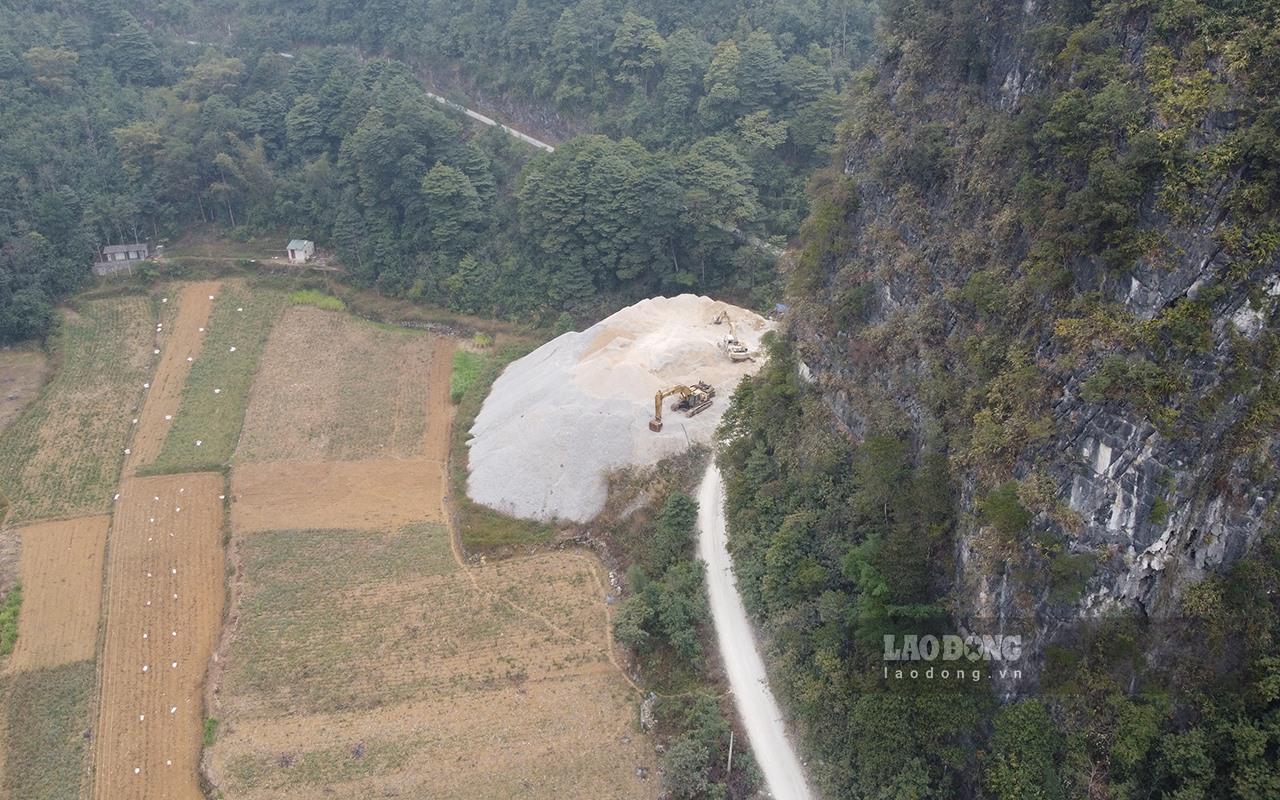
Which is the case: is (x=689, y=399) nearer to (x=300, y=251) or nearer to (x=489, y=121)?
(x=300, y=251)

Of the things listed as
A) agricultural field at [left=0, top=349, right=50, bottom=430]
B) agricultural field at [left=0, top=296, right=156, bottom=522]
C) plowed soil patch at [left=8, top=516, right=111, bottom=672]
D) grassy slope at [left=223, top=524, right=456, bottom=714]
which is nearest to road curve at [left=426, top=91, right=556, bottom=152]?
agricultural field at [left=0, top=296, right=156, bottom=522]

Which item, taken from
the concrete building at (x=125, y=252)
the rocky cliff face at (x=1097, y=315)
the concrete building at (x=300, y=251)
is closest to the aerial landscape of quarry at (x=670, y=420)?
the rocky cliff face at (x=1097, y=315)

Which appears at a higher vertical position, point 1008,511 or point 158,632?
A: point 1008,511

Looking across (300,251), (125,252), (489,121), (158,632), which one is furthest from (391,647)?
(489,121)

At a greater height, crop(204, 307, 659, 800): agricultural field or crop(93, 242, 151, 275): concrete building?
crop(93, 242, 151, 275): concrete building

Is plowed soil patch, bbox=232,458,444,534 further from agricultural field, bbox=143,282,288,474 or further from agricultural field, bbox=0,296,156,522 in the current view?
agricultural field, bbox=0,296,156,522

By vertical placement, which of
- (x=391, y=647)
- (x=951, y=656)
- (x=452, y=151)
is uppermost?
(x=452, y=151)

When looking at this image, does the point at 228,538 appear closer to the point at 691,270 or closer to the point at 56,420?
the point at 56,420
